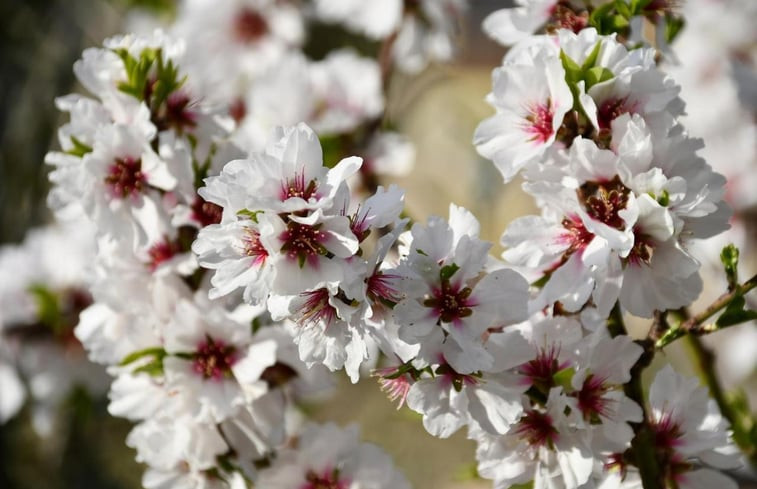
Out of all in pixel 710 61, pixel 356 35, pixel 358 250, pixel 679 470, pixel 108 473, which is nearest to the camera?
pixel 358 250

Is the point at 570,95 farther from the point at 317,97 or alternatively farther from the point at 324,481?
the point at 317,97

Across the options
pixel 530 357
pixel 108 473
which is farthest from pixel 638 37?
pixel 108 473

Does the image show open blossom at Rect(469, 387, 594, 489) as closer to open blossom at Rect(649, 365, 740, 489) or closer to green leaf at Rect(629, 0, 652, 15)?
open blossom at Rect(649, 365, 740, 489)

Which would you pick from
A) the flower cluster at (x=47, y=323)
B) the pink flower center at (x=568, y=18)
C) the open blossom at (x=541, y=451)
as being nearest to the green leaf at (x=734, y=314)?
the open blossom at (x=541, y=451)

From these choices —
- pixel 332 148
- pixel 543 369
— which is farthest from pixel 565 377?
pixel 332 148

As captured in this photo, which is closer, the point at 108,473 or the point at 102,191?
the point at 102,191

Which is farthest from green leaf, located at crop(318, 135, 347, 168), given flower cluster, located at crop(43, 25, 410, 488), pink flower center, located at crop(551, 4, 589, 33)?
pink flower center, located at crop(551, 4, 589, 33)

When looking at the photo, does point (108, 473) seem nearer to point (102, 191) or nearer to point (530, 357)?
point (102, 191)
